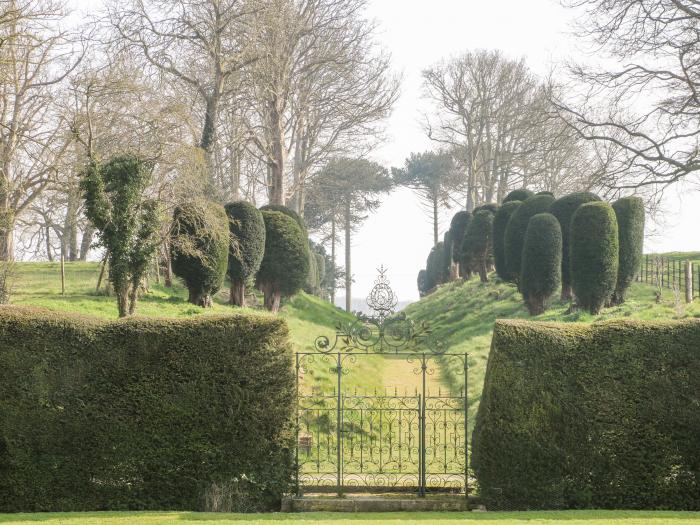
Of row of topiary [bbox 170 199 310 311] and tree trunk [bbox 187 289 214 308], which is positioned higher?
row of topiary [bbox 170 199 310 311]

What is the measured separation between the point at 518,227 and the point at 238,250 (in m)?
10.5

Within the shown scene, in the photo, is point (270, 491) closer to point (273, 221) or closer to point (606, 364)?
point (606, 364)

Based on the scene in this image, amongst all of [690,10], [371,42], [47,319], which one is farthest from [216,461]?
[371,42]

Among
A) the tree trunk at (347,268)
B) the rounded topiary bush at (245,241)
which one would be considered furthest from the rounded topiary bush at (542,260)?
the tree trunk at (347,268)

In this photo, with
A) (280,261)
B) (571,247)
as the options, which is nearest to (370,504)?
(571,247)

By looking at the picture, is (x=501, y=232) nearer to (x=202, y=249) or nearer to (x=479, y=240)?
(x=479, y=240)

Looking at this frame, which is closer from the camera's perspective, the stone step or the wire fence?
the stone step

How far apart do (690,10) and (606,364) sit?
15982mm

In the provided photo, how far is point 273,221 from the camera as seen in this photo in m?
26.2

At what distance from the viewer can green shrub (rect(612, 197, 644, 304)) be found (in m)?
23.3

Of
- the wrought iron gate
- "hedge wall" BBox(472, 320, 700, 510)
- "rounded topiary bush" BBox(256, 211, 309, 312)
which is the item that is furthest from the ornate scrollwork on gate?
"rounded topiary bush" BBox(256, 211, 309, 312)

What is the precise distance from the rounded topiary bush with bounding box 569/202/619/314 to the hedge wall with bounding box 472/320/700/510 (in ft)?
40.7

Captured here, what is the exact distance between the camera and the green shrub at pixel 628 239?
76.5ft

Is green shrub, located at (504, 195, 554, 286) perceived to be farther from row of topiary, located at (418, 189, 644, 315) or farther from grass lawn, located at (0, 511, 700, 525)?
grass lawn, located at (0, 511, 700, 525)
